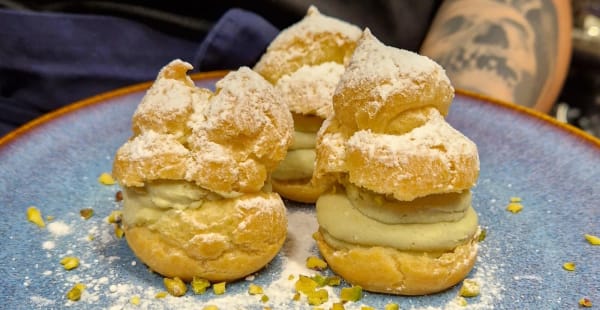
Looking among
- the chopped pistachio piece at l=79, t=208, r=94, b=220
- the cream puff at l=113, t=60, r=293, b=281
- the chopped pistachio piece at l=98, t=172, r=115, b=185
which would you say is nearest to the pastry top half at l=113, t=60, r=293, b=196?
the cream puff at l=113, t=60, r=293, b=281

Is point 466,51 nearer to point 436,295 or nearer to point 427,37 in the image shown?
point 427,37

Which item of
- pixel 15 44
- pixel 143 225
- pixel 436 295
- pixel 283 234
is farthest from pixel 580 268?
pixel 15 44

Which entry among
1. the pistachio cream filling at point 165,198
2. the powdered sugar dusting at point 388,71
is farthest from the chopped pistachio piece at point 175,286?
the powdered sugar dusting at point 388,71

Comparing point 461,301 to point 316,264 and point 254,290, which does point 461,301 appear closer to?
point 316,264

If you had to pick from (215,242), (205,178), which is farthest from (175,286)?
(205,178)

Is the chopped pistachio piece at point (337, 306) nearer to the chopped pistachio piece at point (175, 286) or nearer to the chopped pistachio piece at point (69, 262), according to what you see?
the chopped pistachio piece at point (175, 286)

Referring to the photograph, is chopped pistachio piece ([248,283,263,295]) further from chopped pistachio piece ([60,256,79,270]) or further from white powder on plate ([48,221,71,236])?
white powder on plate ([48,221,71,236])
